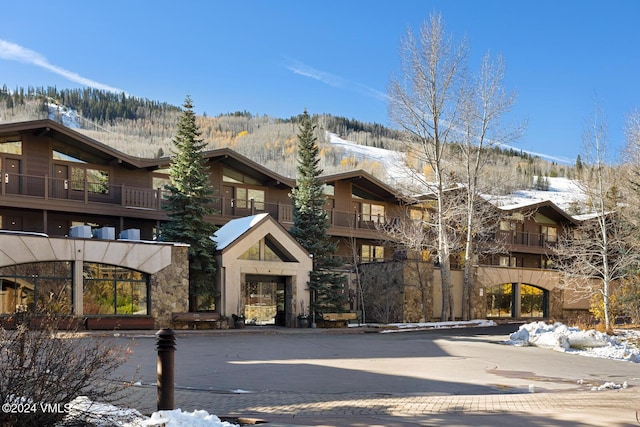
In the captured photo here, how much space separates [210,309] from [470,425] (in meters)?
22.8

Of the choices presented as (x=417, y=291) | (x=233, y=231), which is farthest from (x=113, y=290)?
(x=417, y=291)

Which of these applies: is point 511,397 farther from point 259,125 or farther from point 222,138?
point 259,125

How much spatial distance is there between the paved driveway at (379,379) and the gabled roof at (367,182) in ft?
68.4

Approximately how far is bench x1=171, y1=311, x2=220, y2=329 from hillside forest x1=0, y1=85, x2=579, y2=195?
7236cm

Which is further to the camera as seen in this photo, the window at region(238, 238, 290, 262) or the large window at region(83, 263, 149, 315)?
the window at region(238, 238, 290, 262)

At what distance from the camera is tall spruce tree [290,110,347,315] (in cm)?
3212

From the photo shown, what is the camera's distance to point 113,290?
2589 cm

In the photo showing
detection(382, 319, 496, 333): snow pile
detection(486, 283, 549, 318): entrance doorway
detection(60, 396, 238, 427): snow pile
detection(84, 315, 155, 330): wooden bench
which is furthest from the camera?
detection(486, 283, 549, 318): entrance doorway

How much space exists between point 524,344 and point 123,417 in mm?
17315

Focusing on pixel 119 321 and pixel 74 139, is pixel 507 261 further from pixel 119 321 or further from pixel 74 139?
pixel 119 321

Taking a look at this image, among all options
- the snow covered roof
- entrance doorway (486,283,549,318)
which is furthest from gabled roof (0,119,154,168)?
entrance doorway (486,283,549,318)

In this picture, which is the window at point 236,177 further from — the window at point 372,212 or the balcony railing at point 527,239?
the balcony railing at point 527,239

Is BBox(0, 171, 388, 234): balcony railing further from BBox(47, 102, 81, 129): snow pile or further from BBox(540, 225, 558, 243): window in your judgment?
BBox(47, 102, 81, 129): snow pile

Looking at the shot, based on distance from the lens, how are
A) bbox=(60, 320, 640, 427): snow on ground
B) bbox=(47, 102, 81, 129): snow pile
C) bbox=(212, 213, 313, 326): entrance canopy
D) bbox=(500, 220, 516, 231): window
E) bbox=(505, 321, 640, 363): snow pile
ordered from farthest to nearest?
bbox=(47, 102, 81, 129): snow pile → bbox=(500, 220, 516, 231): window → bbox=(212, 213, 313, 326): entrance canopy → bbox=(505, 321, 640, 363): snow pile → bbox=(60, 320, 640, 427): snow on ground
